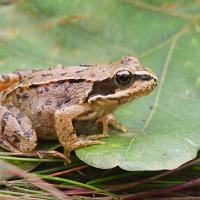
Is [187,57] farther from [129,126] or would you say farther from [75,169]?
[75,169]

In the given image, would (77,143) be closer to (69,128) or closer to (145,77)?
(69,128)

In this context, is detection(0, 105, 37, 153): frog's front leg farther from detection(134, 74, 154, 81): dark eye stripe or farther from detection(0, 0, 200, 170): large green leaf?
detection(134, 74, 154, 81): dark eye stripe

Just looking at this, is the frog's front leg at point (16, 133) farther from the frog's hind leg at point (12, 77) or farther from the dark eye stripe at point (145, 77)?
the dark eye stripe at point (145, 77)

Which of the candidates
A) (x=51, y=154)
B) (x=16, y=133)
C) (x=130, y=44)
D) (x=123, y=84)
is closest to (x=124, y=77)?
(x=123, y=84)

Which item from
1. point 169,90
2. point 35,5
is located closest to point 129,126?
point 169,90

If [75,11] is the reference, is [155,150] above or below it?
below

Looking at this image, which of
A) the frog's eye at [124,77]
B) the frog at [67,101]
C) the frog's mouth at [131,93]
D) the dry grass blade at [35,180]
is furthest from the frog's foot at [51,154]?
the frog's eye at [124,77]
